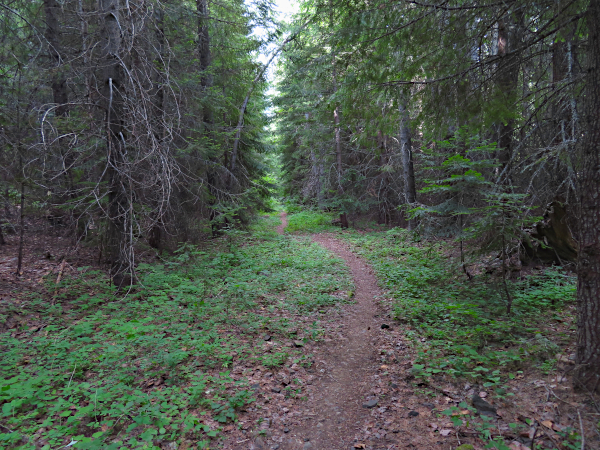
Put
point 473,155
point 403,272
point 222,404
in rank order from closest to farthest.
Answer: point 222,404, point 403,272, point 473,155

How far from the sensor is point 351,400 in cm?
411

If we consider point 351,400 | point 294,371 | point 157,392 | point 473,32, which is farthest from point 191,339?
point 473,32

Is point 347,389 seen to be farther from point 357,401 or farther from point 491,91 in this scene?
point 491,91

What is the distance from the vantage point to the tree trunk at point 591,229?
330 cm

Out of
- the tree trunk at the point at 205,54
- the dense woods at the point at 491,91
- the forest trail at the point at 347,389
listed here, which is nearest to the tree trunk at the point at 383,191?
the tree trunk at the point at 205,54

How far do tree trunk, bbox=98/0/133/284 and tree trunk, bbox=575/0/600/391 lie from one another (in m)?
6.62

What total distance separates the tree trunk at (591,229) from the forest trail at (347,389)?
7.17 ft

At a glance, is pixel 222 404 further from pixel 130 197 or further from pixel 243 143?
pixel 243 143

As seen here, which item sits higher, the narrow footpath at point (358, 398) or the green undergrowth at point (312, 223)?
the green undergrowth at point (312, 223)

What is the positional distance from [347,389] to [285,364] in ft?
3.29

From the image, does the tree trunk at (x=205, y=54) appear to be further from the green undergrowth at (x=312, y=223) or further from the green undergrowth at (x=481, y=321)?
the green undergrowth at (x=481, y=321)

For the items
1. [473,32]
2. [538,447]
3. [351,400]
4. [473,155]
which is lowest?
[351,400]

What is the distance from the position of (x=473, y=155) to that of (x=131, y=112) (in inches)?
375

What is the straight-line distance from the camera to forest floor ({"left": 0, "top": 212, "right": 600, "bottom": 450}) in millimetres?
3275
